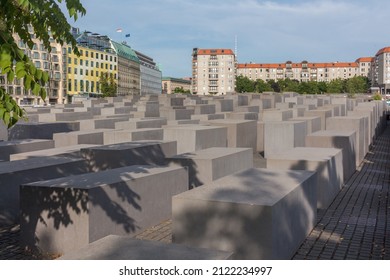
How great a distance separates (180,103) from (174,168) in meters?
30.5

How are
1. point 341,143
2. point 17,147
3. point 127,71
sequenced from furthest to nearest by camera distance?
point 127,71
point 341,143
point 17,147

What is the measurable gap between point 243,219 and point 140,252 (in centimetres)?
214

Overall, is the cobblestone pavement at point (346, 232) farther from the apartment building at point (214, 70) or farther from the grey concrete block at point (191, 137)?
the apartment building at point (214, 70)

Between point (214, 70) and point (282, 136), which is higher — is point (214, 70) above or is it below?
above

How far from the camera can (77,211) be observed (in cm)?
731

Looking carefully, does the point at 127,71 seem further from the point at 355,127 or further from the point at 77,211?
the point at 77,211

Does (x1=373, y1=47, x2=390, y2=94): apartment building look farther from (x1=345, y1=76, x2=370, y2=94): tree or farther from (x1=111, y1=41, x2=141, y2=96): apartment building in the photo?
(x1=111, y1=41, x2=141, y2=96): apartment building

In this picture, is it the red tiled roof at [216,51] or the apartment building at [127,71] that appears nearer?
the apartment building at [127,71]

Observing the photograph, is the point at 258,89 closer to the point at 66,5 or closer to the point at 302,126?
the point at 302,126

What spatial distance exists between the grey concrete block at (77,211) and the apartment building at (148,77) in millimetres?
148870

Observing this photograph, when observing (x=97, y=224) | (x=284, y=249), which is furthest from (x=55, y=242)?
(x=284, y=249)

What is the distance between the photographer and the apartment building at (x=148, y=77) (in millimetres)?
158500

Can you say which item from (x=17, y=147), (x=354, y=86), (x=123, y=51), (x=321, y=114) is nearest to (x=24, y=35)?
(x=17, y=147)

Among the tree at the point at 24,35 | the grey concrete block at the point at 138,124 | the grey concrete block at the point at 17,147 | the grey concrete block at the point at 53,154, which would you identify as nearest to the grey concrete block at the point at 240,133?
the grey concrete block at the point at 138,124
